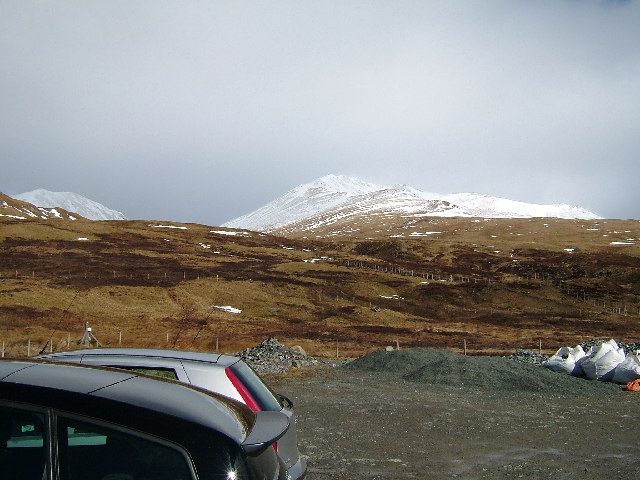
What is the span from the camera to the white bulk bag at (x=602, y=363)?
23.9 m

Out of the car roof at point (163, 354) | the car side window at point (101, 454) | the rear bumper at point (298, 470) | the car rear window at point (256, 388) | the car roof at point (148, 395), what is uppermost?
the car roof at point (148, 395)

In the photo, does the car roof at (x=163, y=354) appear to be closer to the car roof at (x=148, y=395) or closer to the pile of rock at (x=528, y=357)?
the car roof at (x=148, y=395)

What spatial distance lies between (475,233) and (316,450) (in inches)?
6140

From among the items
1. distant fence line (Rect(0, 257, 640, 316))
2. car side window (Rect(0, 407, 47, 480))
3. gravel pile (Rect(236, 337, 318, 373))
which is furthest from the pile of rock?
distant fence line (Rect(0, 257, 640, 316))

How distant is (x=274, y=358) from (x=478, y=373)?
10771mm

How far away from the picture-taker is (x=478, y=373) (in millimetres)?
24297

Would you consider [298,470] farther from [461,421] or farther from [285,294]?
[285,294]

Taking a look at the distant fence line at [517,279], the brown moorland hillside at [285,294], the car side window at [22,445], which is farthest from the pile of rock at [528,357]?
the distant fence line at [517,279]

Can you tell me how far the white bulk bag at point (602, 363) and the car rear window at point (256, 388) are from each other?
21.2 m

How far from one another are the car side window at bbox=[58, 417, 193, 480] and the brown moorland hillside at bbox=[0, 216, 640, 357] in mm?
36638

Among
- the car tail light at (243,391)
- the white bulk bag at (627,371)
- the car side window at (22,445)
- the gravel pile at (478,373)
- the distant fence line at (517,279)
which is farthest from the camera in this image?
the distant fence line at (517,279)

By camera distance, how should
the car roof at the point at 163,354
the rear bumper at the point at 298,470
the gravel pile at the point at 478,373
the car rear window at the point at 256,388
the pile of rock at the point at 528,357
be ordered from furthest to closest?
the pile of rock at the point at 528,357 < the gravel pile at the point at 478,373 < the car roof at the point at 163,354 < the car rear window at the point at 256,388 < the rear bumper at the point at 298,470

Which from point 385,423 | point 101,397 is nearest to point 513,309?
point 385,423

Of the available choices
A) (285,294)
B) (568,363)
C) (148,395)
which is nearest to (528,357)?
(568,363)
